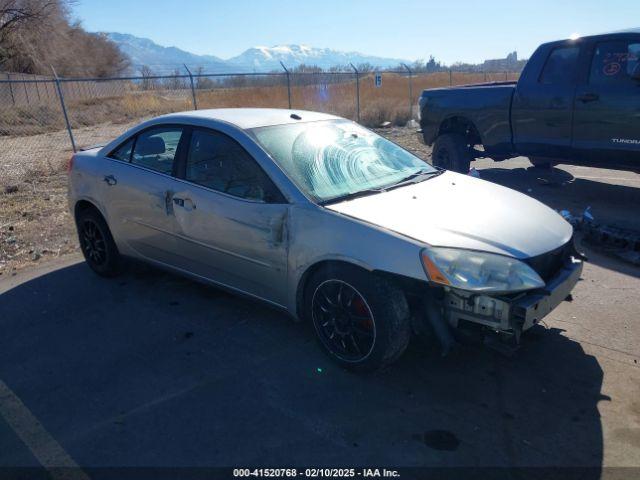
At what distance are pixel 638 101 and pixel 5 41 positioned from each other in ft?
124

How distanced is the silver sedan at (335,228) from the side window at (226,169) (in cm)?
1

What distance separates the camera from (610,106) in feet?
21.0

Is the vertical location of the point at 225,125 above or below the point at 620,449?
above

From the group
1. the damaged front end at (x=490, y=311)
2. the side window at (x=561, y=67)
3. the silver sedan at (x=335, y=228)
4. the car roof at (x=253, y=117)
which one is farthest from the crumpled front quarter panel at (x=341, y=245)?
the side window at (x=561, y=67)

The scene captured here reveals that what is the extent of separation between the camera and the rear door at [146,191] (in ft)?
13.6

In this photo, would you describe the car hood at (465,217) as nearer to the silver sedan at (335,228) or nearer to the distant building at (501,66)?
the silver sedan at (335,228)

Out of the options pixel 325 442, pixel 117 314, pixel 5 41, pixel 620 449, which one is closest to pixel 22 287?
pixel 117 314

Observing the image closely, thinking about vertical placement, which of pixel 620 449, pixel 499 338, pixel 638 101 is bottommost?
pixel 620 449

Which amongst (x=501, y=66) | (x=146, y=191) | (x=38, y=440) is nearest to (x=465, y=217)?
(x=146, y=191)

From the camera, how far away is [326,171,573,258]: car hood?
2.99 m

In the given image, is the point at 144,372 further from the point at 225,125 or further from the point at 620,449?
the point at 620,449

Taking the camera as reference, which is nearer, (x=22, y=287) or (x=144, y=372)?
(x=144, y=372)

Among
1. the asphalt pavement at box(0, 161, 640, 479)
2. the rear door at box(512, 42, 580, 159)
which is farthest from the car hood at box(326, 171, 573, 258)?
the rear door at box(512, 42, 580, 159)

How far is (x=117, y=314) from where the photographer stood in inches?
167
